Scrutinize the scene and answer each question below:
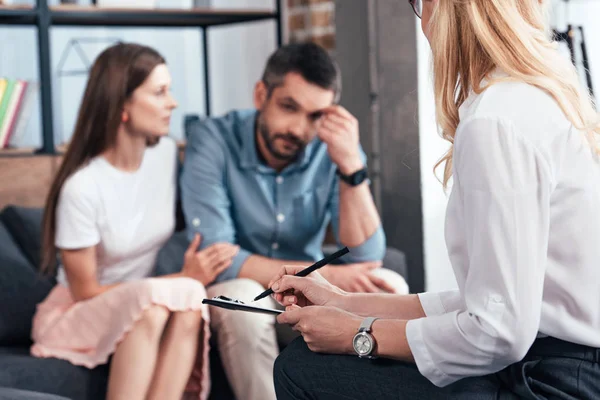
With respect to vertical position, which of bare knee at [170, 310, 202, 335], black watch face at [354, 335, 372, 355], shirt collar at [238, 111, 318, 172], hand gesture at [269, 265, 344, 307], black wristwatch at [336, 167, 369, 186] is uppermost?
shirt collar at [238, 111, 318, 172]

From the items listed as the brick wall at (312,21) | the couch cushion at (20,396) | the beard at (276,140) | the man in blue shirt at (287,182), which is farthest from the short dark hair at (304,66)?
the couch cushion at (20,396)

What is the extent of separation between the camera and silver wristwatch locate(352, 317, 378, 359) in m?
1.23

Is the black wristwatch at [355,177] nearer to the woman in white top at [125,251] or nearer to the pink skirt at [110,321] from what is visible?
the woman in white top at [125,251]

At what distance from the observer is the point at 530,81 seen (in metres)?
1.18

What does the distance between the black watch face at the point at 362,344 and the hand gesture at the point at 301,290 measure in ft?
0.60

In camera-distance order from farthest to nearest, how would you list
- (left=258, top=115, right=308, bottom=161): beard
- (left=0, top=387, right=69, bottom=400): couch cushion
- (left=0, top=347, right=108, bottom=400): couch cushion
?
(left=258, top=115, right=308, bottom=161): beard, (left=0, top=347, right=108, bottom=400): couch cushion, (left=0, top=387, right=69, bottom=400): couch cushion

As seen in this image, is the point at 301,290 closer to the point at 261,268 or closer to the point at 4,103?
the point at 261,268

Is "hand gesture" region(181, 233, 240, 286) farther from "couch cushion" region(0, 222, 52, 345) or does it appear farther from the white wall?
the white wall

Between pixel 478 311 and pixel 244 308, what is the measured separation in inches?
15.1

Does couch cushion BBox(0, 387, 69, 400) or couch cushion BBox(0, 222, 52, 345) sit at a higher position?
couch cushion BBox(0, 222, 52, 345)

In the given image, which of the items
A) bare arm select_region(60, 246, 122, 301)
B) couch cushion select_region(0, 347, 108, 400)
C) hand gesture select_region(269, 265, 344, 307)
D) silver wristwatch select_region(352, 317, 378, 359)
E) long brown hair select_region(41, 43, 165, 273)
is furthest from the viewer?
long brown hair select_region(41, 43, 165, 273)

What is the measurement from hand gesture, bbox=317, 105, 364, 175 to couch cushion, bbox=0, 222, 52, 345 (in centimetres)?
89

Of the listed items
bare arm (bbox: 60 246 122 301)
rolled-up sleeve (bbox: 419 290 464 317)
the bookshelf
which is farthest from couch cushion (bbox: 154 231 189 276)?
rolled-up sleeve (bbox: 419 290 464 317)

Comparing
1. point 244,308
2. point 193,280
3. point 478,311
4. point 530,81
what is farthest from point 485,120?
point 193,280
